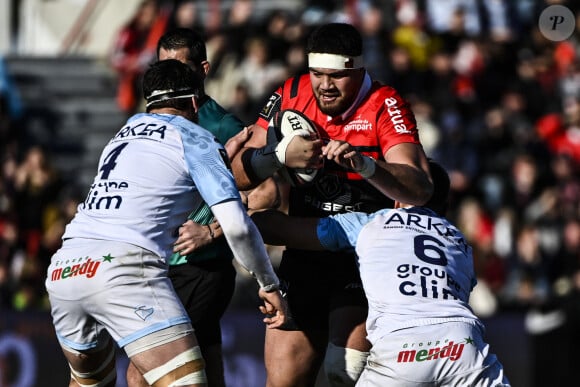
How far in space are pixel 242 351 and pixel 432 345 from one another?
597cm

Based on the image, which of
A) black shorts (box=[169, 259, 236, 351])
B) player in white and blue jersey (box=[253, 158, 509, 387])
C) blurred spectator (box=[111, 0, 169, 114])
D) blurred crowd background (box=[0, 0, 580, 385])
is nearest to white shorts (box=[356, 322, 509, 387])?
player in white and blue jersey (box=[253, 158, 509, 387])

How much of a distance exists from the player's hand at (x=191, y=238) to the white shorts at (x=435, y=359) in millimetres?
1282

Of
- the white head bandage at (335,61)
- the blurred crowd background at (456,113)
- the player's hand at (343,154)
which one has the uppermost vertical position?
the white head bandage at (335,61)

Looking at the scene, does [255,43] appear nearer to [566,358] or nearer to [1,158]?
[1,158]

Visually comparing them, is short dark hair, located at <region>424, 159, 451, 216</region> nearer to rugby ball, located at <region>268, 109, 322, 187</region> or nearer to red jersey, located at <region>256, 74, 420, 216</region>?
red jersey, located at <region>256, 74, 420, 216</region>

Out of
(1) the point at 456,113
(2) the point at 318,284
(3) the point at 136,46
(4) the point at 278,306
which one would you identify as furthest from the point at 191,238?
(3) the point at 136,46

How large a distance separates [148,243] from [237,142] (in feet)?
3.89

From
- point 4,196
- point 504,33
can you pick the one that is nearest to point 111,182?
point 4,196

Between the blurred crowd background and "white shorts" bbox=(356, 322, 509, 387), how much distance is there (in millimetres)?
6307

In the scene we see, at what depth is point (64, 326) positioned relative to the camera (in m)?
6.18

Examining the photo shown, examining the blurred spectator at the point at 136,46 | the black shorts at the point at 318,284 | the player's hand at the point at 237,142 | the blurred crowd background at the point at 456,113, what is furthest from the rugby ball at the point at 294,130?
the blurred spectator at the point at 136,46

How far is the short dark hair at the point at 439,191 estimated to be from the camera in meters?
6.76

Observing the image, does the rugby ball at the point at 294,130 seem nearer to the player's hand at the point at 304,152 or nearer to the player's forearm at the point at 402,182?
the player's hand at the point at 304,152

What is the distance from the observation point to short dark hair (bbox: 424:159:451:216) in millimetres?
6758
